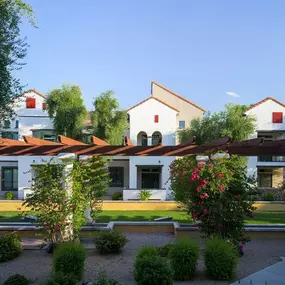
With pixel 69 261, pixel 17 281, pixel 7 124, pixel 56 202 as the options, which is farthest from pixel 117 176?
pixel 17 281

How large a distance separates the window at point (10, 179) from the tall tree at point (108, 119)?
8.93 meters

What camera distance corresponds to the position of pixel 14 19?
7246 mm

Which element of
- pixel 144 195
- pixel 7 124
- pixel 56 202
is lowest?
pixel 144 195

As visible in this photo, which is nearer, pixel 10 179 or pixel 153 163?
pixel 153 163

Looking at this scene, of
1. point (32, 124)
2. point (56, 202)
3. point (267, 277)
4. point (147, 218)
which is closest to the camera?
point (267, 277)

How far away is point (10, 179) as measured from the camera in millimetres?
31172

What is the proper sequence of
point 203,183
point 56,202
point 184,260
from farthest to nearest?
point 56,202
point 203,183
point 184,260

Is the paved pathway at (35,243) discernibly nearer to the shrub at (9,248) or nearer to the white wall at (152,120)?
the shrub at (9,248)

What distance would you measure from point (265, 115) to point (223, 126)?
15.8 feet

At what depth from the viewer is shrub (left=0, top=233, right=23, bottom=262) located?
8.70 m

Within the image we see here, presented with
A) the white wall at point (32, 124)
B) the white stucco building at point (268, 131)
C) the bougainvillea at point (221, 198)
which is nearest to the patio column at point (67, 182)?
the bougainvillea at point (221, 198)

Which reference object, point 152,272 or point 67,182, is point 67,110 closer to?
point 67,182

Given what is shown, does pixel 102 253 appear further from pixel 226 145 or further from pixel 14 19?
pixel 14 19

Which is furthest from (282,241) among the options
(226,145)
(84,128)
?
(84,128)
